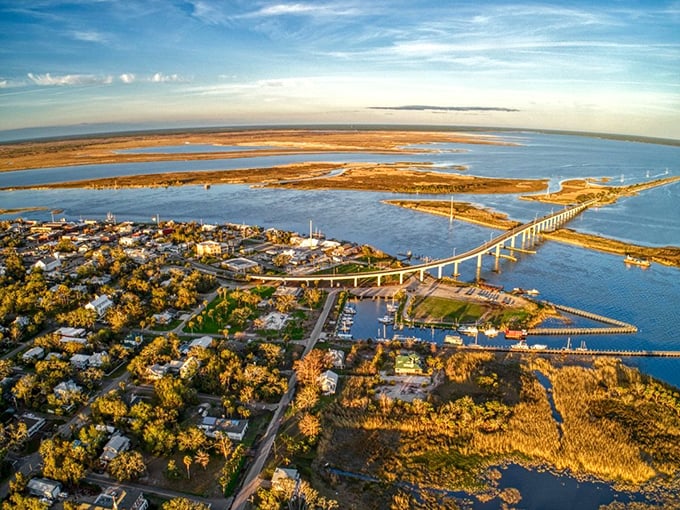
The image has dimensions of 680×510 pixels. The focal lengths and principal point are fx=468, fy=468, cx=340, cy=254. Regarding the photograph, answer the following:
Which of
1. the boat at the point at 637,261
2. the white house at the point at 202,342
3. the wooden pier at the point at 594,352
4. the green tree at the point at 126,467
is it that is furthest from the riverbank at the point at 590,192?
the green tree at the point at 126,467

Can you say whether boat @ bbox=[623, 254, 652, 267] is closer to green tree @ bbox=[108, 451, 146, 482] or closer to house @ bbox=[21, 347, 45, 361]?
green tree @ bbox=[108, 451, 146, 482]

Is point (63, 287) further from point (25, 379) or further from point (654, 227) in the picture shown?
point (654, 227)

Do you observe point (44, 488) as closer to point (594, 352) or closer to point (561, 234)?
point (594, 352)

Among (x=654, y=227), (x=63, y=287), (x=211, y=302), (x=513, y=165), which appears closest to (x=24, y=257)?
(x=63, y=287)

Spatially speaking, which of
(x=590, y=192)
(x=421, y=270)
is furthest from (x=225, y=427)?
(x=590, y=192)

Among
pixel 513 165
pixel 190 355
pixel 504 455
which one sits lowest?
pixel 504 455
